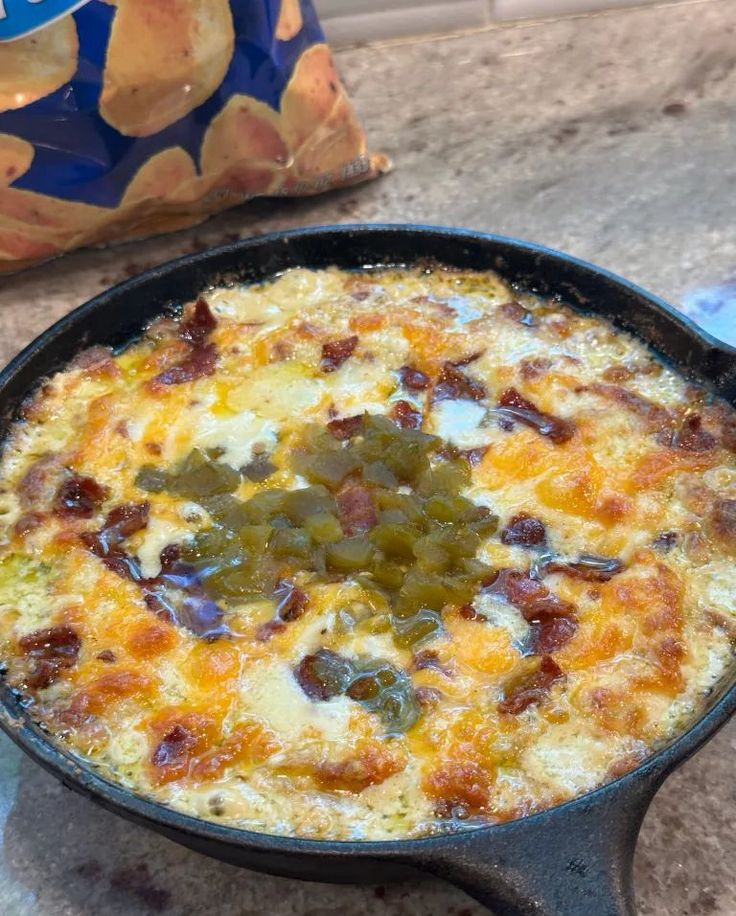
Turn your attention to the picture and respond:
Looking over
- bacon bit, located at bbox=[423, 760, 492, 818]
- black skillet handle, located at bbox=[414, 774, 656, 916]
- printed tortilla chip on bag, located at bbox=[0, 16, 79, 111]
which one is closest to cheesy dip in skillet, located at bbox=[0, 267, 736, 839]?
bacon bit, located at bbox=[423, 760, 492, 818]

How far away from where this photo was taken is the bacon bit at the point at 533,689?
137 cm

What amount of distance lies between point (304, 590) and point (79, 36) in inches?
56.3

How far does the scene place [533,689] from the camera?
4.55ft

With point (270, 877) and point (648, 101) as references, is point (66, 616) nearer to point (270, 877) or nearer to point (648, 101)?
point (270, 877)

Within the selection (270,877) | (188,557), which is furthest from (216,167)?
(270,877)

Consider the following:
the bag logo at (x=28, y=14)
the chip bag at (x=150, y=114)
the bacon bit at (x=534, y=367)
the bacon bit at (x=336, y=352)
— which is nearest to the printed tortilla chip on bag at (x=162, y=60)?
the chip bag at (x=150, y=114)

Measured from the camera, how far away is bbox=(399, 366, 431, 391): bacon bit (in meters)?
1.91

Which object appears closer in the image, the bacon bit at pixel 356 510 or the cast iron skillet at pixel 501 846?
the cast iron skillet at pixel 501 846

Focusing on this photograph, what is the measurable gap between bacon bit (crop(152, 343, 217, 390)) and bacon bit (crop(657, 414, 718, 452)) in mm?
913

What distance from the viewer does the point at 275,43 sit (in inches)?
93.2

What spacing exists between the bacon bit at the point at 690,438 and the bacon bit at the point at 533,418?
17 cm

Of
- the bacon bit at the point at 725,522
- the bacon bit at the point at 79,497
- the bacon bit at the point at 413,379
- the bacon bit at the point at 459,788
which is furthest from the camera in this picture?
the bacon bit at the point at 413,379

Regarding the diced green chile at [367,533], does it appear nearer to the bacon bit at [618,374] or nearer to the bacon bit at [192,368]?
the bacon bit at [192,368]

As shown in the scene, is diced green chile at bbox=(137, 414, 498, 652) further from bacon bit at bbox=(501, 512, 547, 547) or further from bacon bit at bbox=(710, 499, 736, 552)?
bacon bit at bbox=(710, 499, 736, 552)
